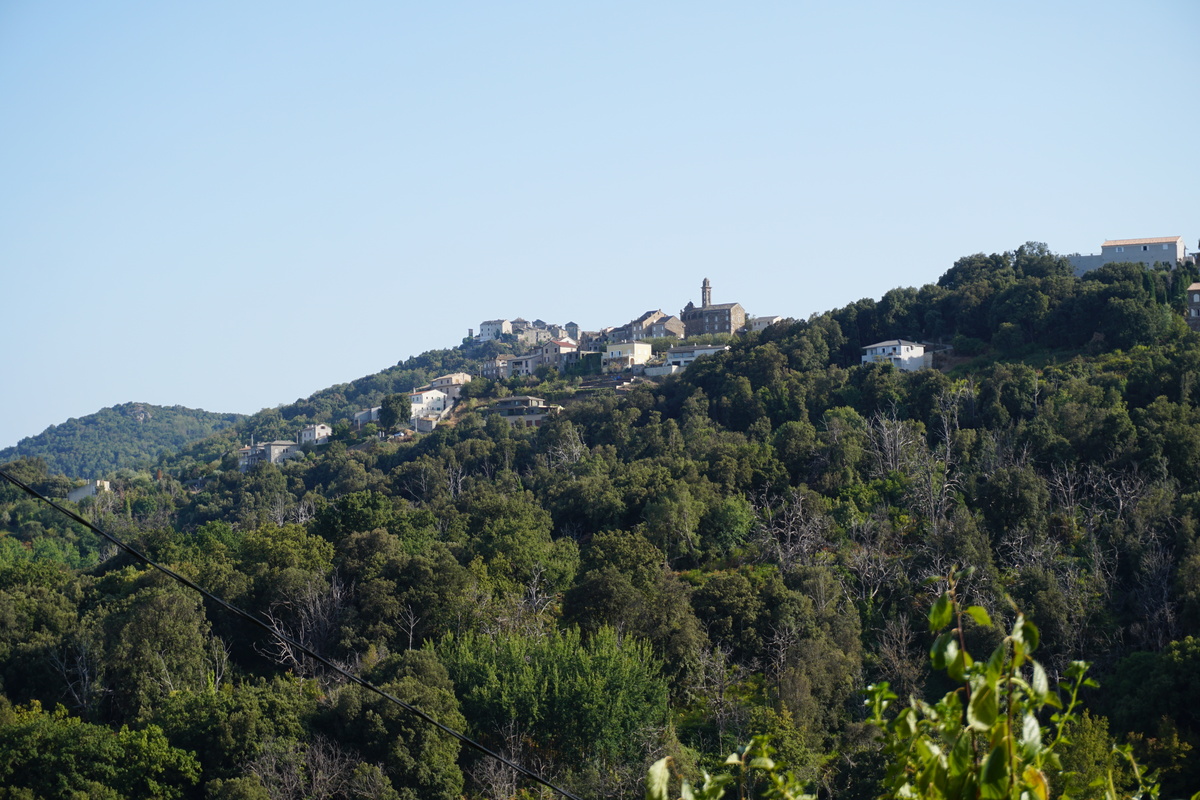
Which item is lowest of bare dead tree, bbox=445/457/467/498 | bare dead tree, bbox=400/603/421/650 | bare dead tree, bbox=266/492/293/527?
bare dead tree, bbox=400/603/421/650

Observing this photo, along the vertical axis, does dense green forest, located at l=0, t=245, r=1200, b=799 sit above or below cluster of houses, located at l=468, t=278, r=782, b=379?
below

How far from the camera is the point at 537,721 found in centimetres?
2544

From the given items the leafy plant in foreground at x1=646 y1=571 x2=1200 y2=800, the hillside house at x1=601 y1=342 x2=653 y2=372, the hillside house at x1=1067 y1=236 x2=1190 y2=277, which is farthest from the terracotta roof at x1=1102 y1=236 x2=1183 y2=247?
the leafy plant in foreground at x1=646 y1=571 x2=1200 y2=800

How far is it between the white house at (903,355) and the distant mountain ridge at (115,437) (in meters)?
106

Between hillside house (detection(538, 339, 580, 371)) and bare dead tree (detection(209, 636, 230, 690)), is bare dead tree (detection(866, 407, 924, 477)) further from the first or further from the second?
hillside house (detection(538, 339, 580, 371))

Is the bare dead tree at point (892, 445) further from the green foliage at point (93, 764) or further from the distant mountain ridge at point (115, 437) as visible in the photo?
the distant mountain ridge at point (115, 437)

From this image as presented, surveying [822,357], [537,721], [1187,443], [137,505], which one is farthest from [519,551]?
[137,505]

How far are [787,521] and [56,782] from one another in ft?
72.8

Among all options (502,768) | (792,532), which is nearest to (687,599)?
(792,532)

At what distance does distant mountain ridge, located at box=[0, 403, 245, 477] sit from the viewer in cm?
14450

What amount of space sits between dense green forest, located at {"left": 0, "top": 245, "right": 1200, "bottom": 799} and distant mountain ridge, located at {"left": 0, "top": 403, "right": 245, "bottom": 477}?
346ft

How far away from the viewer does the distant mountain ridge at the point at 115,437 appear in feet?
474

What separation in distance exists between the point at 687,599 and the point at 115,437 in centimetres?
14087

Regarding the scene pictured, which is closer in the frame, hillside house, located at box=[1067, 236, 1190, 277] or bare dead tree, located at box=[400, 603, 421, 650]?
bare dead tree, located at box=[400, 603, 421, 650]
